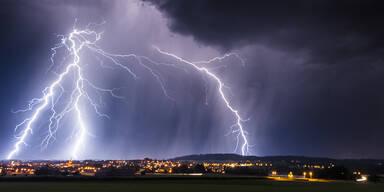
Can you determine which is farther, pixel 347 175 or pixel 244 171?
pixel 244 171

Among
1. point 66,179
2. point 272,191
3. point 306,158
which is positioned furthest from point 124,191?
point 306,158

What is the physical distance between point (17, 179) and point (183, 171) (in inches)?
1648

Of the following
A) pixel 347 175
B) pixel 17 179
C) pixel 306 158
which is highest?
pixel 306 158

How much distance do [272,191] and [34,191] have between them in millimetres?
19608

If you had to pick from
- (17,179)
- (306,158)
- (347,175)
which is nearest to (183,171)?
(347,175)

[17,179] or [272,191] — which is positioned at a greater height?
[17,179]

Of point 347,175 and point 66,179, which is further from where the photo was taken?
point 347,175

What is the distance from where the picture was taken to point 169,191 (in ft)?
92.8

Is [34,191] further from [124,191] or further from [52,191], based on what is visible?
[124,191]

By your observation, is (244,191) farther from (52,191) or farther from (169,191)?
(52,191)

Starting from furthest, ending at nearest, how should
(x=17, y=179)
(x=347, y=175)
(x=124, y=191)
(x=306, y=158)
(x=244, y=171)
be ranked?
(x=306, y=158) → (x=244, y=171) → (x=347, y=175) → (x=17, y=179) → (x=124, y=191)

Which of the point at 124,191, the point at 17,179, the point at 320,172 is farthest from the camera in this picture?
the point at 320,172

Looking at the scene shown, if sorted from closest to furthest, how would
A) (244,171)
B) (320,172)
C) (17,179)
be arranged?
(17,179)
(320,172)
(244,171)

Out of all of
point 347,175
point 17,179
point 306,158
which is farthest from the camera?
point 306,158
